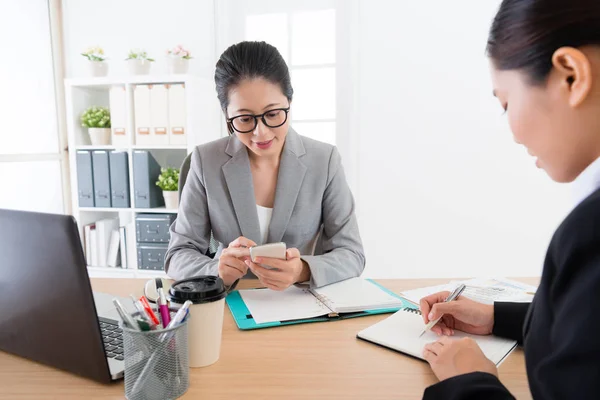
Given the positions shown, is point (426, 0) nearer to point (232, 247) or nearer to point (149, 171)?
point (149, 171)

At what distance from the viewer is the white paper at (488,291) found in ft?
3.62

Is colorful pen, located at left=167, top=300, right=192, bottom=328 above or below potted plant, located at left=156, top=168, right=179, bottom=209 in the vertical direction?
above

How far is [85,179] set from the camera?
9.65ft

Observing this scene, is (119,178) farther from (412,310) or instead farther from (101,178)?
(412,310)

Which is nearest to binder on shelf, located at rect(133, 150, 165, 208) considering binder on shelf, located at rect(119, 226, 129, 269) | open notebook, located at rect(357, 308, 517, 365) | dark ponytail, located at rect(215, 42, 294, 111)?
binder on shelf, located at rect(119, 226, 129, 269)

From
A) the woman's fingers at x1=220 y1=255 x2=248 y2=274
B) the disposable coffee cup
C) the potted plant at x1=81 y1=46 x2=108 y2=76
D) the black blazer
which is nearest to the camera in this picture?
the black blazer

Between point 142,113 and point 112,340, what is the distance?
2.21 m

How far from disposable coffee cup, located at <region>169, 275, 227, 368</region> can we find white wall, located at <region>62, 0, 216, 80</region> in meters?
2.46

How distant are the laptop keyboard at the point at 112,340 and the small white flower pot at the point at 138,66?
2.30 meters

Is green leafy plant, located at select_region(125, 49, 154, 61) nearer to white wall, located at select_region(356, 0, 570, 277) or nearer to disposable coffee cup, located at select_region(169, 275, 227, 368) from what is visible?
white wall, located at select_region(356, 0, 570, 277)

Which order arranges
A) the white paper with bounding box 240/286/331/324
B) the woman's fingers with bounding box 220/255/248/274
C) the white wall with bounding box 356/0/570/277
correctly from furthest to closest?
1. the white wall with bounding box 356/0/570/277
2. the woman's fingers with bounding box 220/255/248/274
3. the white paper with bounding box 240/286/331/324

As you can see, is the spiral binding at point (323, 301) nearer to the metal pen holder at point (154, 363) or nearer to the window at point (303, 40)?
the metal pen holder at point (154, 363)

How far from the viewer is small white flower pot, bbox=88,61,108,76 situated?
9.54 ft

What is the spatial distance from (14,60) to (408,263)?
114 inches
